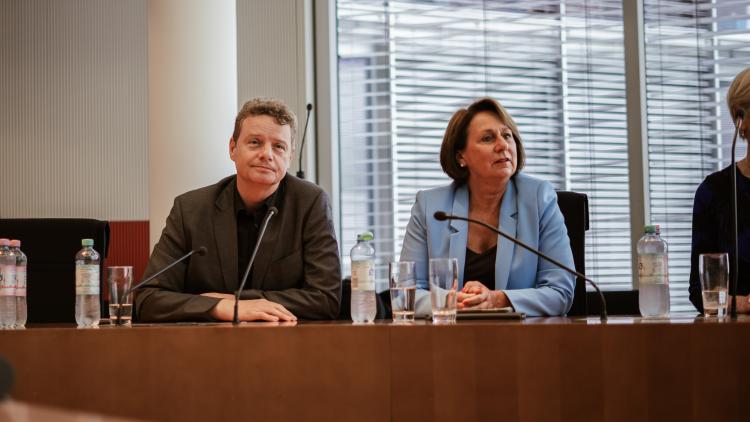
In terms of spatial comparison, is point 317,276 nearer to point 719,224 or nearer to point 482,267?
point 482,267

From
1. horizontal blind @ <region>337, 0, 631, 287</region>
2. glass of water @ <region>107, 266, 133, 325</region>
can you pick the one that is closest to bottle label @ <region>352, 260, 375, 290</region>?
glass of water @ <region>107, 266, 133, 325</region>

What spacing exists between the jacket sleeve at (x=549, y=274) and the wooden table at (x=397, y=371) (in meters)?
0.84

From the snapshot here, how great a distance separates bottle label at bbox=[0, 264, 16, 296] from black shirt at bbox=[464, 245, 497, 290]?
4.60 ft

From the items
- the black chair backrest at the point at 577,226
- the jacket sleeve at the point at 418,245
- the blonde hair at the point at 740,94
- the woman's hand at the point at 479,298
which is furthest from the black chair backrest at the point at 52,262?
the blonde hair at the point at 740,94

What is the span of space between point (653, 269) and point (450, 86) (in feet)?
10.3

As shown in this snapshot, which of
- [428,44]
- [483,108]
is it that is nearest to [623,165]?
[428,44]

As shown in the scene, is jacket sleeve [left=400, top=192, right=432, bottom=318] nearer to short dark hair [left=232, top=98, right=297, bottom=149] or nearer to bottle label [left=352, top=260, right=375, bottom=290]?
short dark hair [left=232, top=98, right=297, bottom=149]

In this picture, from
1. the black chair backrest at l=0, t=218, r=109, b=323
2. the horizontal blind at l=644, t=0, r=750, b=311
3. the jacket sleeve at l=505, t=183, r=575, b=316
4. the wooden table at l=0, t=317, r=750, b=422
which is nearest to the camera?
the wooden table at l=0, t=317, r=750, b=422

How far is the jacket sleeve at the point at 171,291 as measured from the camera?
2.57 meters

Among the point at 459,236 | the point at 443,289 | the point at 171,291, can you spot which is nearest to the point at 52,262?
the point at 171,291

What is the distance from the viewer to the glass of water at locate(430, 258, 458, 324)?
213 centimetres

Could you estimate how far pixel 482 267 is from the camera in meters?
2.91

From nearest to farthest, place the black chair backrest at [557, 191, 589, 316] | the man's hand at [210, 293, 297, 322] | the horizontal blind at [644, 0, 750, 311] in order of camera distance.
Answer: the man's hand at [210, 293, 297, 322] → the black chair backrest at [557, 191, 589, 316] → the horizontal blind at [644, 0, 750, 311]

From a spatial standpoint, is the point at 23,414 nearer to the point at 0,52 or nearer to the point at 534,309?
the point at 534,309
